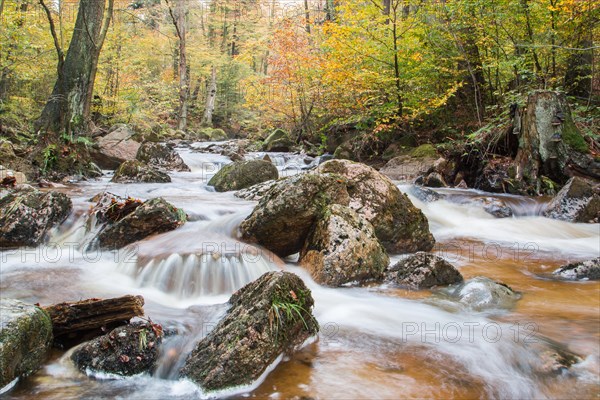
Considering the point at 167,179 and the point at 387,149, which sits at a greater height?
the point at 387,149

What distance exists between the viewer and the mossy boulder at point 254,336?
8.61 feet

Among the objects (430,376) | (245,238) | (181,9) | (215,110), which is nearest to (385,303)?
(430,376)

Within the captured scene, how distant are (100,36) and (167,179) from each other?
3740 mm

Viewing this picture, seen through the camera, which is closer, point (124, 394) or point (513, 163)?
point (124, 394)

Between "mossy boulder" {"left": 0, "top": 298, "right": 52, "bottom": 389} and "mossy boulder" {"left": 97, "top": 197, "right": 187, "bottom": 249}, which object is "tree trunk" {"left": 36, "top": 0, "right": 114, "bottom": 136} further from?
"mossy boulder" {"left": 0, "top": 298, "right": 52, "bottom": 389}

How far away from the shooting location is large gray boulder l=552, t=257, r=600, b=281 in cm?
459

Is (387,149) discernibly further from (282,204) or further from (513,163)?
→ (282,204)

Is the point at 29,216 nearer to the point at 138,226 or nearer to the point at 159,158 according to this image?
the point at 138,226

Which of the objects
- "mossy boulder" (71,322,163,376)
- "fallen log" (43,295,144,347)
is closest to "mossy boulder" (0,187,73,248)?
"fallen log" (43,295,144,347)

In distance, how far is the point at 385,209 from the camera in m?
5.78

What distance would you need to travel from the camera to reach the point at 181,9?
21188 mm

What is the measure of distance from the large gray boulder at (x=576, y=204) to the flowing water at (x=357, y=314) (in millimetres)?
288

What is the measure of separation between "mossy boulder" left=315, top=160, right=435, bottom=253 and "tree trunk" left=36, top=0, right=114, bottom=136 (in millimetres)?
6905

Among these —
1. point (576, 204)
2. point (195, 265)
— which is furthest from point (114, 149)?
point (576, 204)
